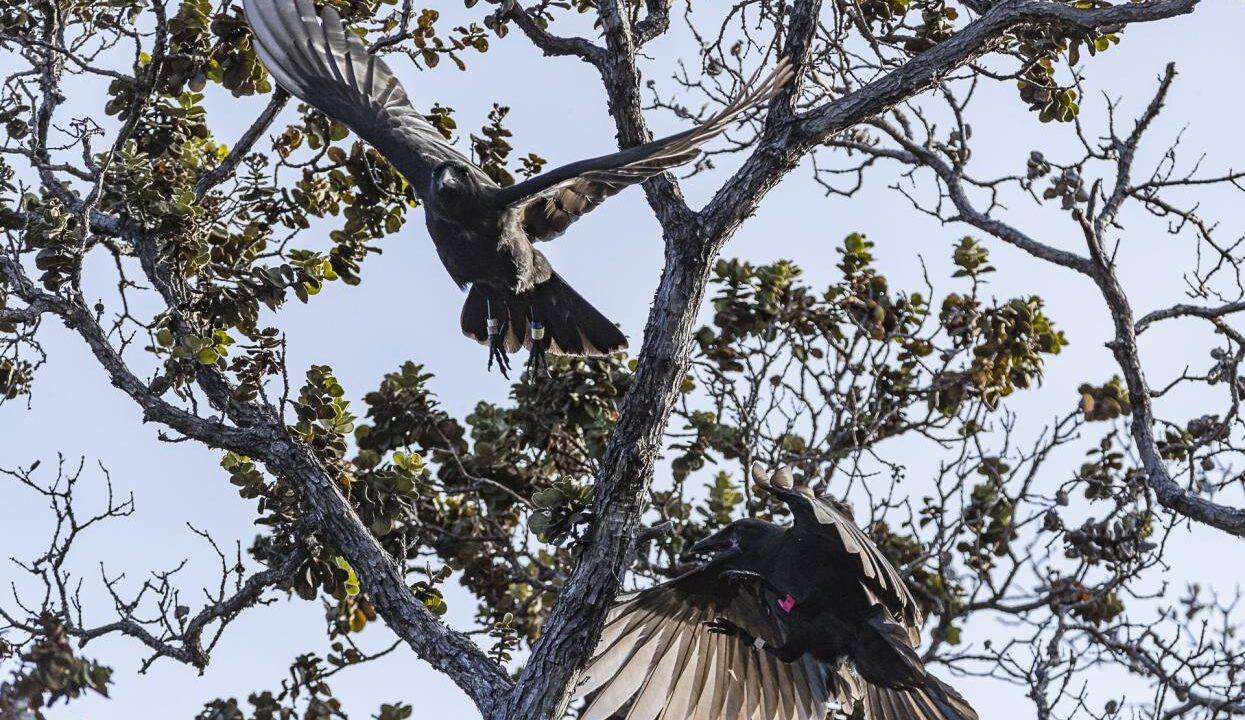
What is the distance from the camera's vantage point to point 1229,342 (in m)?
5.71

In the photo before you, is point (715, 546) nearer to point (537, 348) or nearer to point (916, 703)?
point (916, 703)

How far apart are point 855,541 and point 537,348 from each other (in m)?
1.93

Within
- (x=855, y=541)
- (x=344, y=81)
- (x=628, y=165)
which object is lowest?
(x=855, y=541)

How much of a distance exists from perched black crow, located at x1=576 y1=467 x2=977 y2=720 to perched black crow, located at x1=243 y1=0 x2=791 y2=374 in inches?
45.0

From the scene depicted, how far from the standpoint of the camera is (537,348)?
591 centimetres

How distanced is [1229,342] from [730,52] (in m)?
2.59

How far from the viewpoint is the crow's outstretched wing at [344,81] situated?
5.10m

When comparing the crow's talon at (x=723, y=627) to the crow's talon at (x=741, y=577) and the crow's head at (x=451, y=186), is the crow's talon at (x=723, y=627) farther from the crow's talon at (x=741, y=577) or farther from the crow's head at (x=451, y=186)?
the crow's head at (x=451, y=186)

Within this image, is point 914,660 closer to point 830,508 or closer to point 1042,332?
point 830,508

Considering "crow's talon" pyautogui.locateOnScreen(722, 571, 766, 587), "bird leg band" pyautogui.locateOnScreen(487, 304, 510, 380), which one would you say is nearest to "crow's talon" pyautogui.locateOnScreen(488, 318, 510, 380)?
"bird leg band" pyautogui.locateOnScreen(487, 304, 510, 380)

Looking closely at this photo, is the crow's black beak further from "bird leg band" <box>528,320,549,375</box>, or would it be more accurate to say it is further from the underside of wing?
"bird leg band" <box>528,320,549,375</box>

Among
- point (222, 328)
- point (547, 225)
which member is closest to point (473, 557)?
point (547, 225)

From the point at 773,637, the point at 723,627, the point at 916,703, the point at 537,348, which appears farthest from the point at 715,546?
the point at 537,348

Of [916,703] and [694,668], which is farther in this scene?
[694,668]
